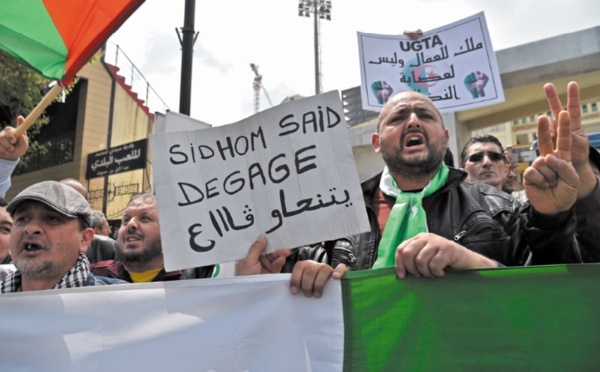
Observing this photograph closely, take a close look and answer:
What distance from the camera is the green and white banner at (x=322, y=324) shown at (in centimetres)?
140

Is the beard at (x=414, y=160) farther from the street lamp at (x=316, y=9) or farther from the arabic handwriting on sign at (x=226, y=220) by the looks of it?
the street lamp at (x=316, y=9)

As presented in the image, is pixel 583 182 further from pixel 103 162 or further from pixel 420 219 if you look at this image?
pixel 103 162

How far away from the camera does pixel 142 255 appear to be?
3.00 m

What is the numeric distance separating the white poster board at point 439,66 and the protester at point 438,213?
1.92 meters

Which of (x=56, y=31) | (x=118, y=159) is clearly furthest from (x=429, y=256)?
(x=118, y=159)

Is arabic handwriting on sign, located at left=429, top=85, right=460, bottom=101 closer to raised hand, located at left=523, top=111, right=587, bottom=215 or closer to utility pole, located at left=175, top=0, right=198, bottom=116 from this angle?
utility pole, located at left=175, top=0, right=198, bottom=116

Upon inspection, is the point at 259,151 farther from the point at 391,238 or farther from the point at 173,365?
the point at 173,365

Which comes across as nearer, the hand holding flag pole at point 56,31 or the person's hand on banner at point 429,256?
the person's hand on banner at point 429,256

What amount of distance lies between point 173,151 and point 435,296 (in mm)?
1003

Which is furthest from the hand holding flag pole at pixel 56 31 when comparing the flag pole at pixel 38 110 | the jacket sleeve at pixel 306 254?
the jacket sleeve at pixel 306 254

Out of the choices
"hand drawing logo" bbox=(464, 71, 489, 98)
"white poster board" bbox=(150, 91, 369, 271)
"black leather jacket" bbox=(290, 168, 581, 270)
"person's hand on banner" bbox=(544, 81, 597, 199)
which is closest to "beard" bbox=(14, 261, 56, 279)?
"white poster board" bbox=(150, 91, 369, 271)

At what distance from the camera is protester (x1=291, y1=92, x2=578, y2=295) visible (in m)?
1.44

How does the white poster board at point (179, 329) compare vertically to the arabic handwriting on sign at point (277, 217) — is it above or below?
below

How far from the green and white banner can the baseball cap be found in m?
0.45
